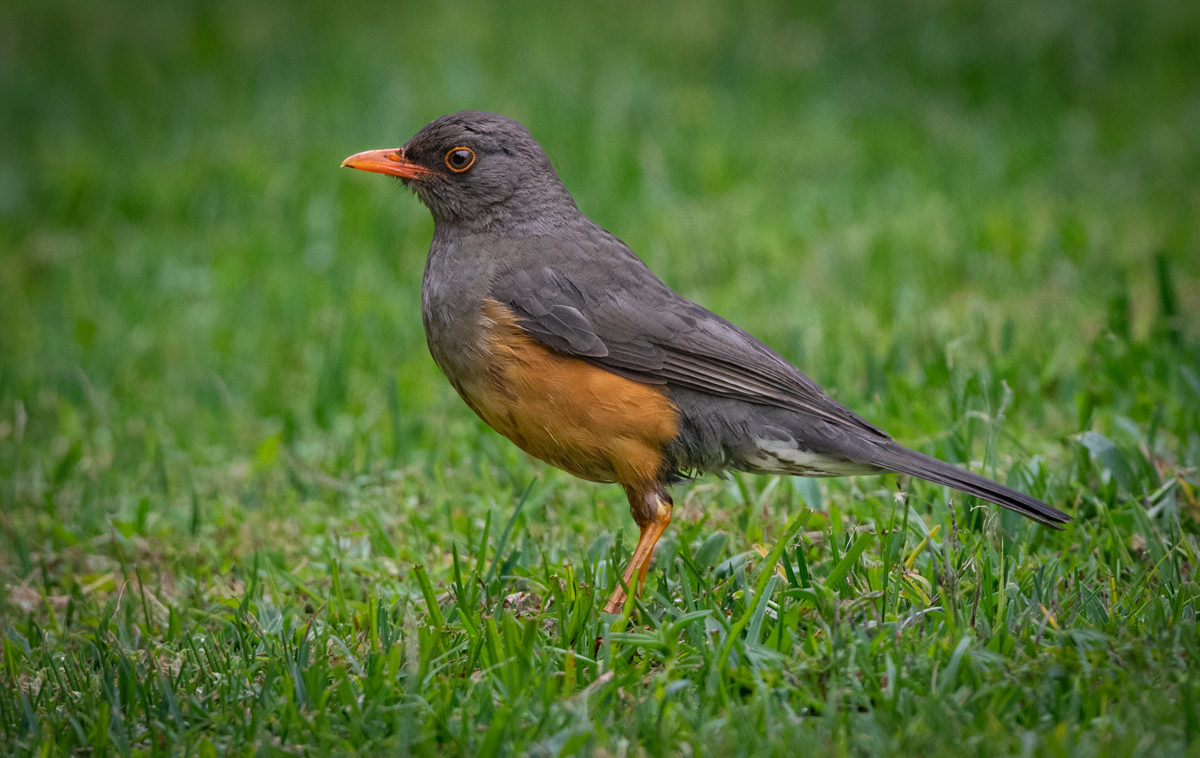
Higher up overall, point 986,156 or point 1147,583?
point 986,156

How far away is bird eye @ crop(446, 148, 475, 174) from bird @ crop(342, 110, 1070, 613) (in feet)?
1.01

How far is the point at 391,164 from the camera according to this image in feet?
15.5

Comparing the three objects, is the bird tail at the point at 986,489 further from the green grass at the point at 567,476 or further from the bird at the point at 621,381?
the green grass at the point at 567,476

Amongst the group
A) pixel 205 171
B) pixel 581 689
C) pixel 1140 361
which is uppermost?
pixel 205 171

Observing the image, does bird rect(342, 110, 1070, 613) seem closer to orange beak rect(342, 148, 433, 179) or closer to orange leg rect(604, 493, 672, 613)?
orange leg rect(604, 493, 672, 613)

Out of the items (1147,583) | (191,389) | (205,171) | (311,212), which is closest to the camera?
(1147,583)

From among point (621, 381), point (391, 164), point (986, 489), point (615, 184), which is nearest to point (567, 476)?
point (621, 381)

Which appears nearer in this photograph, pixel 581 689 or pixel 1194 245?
pixel 581 689

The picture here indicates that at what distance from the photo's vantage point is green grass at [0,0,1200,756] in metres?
3.37

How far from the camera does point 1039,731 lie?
3084mm

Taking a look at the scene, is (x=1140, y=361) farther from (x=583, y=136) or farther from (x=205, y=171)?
(x=205, y=171)

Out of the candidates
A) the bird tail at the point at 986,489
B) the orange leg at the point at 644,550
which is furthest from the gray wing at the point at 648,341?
the orange leg at the point at 644,550

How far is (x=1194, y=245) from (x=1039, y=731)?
538 cm

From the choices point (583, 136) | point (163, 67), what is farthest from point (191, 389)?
point (163, 67)
